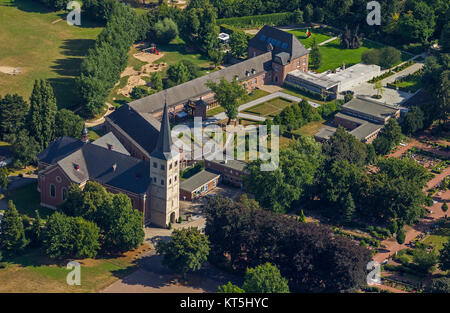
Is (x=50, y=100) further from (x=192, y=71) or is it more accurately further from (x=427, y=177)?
(x=427, y=177)

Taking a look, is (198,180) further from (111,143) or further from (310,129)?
(310,129)

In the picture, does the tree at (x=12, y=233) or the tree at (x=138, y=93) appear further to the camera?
the tree at (x=138, y=93)

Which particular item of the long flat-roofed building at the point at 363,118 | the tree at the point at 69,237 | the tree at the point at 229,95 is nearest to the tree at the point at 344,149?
the long flat-roofed building at the point at 363,118

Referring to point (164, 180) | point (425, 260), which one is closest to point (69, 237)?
point (164, 180)

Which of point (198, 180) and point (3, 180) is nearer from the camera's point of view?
point (3, 180)

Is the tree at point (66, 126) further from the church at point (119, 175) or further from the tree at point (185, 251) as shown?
the tree at point (185, 251)

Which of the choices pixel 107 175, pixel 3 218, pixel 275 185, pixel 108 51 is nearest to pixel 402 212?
pixel 275 185

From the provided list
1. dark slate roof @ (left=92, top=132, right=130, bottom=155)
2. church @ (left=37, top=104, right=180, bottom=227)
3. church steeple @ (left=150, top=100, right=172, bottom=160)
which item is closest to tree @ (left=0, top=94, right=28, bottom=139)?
church @ (left=37, top=104, right=180, bottom=227)
